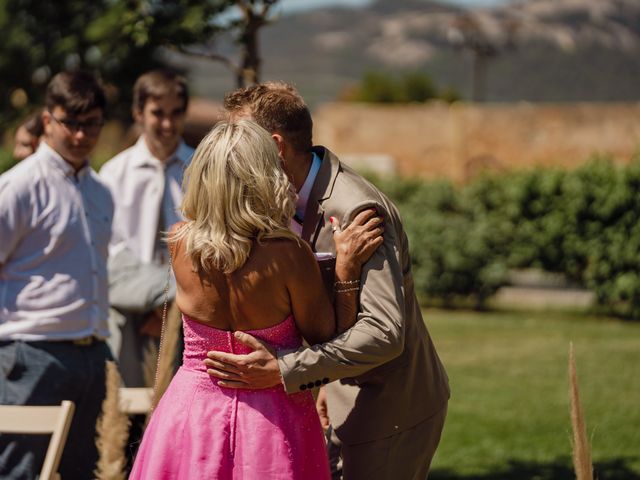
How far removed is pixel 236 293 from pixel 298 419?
17.3 inches

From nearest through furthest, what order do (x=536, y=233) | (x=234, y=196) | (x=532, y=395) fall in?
(x=234, y=196), (x=532, y=395), (x=536, y=233)

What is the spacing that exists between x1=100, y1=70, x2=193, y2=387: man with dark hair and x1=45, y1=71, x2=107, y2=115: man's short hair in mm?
703

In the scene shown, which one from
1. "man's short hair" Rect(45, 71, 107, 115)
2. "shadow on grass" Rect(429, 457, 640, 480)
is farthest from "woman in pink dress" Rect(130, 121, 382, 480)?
"shadow on grass" Rect(429, 457, 640, 480)

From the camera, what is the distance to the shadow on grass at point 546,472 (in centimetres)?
719

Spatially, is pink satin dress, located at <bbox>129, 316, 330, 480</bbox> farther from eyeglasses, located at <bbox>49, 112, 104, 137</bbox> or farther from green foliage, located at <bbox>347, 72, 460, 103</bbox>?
green foliage, located at <bbox>347, 72, 460, 103</bbox>

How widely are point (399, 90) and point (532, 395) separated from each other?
231 feet

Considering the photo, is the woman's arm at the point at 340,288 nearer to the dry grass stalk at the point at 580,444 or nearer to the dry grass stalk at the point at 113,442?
the dry grass stalk at the point at 113,442

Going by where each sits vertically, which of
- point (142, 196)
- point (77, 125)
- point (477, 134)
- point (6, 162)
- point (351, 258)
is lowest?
point (477, 134)

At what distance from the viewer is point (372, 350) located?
3166 mm

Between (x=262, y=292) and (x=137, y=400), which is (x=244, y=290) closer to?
(x=262, y=292)

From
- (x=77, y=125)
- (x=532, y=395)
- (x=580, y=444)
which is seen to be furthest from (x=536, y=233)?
(x=580, y=444)

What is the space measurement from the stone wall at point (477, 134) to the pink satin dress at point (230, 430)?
32.2 metres

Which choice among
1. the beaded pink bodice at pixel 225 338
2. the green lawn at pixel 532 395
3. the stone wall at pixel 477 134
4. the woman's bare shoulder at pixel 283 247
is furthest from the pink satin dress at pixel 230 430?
the stone wall at pixel 477 134

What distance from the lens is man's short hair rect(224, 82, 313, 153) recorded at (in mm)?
3355
